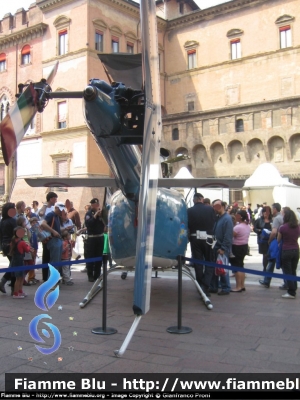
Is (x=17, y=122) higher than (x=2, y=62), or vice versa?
(x=2, y=62)

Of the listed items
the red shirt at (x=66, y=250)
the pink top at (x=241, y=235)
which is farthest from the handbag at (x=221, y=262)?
the red shirt at (x=66, y=250)

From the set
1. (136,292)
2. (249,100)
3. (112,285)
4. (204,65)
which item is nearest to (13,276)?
(112,285)

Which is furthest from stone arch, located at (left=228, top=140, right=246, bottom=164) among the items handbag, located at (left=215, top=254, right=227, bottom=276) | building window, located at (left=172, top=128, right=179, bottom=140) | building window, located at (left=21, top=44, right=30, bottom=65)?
handbag, located at (left=215, top=254, right=227, bottom=276)

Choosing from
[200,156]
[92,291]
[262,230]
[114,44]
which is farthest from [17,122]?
[200,156]

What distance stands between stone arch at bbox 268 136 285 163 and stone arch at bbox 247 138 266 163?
2.08 ft

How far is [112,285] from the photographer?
9.38 m

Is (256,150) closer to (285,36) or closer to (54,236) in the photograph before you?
(285,36)

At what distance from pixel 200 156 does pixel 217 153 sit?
5.38ft

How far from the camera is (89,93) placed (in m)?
4.60

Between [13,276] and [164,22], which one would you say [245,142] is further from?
[13,276]

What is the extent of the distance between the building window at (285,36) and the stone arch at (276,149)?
7.56 m

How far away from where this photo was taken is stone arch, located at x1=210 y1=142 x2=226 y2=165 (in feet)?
120

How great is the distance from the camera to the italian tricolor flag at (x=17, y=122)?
3543 millimetres

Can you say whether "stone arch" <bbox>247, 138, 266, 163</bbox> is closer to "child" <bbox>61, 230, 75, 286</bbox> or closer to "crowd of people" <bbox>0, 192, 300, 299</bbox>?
"crowd of people" <bbox>0, 192, 300, 299</bbox>
